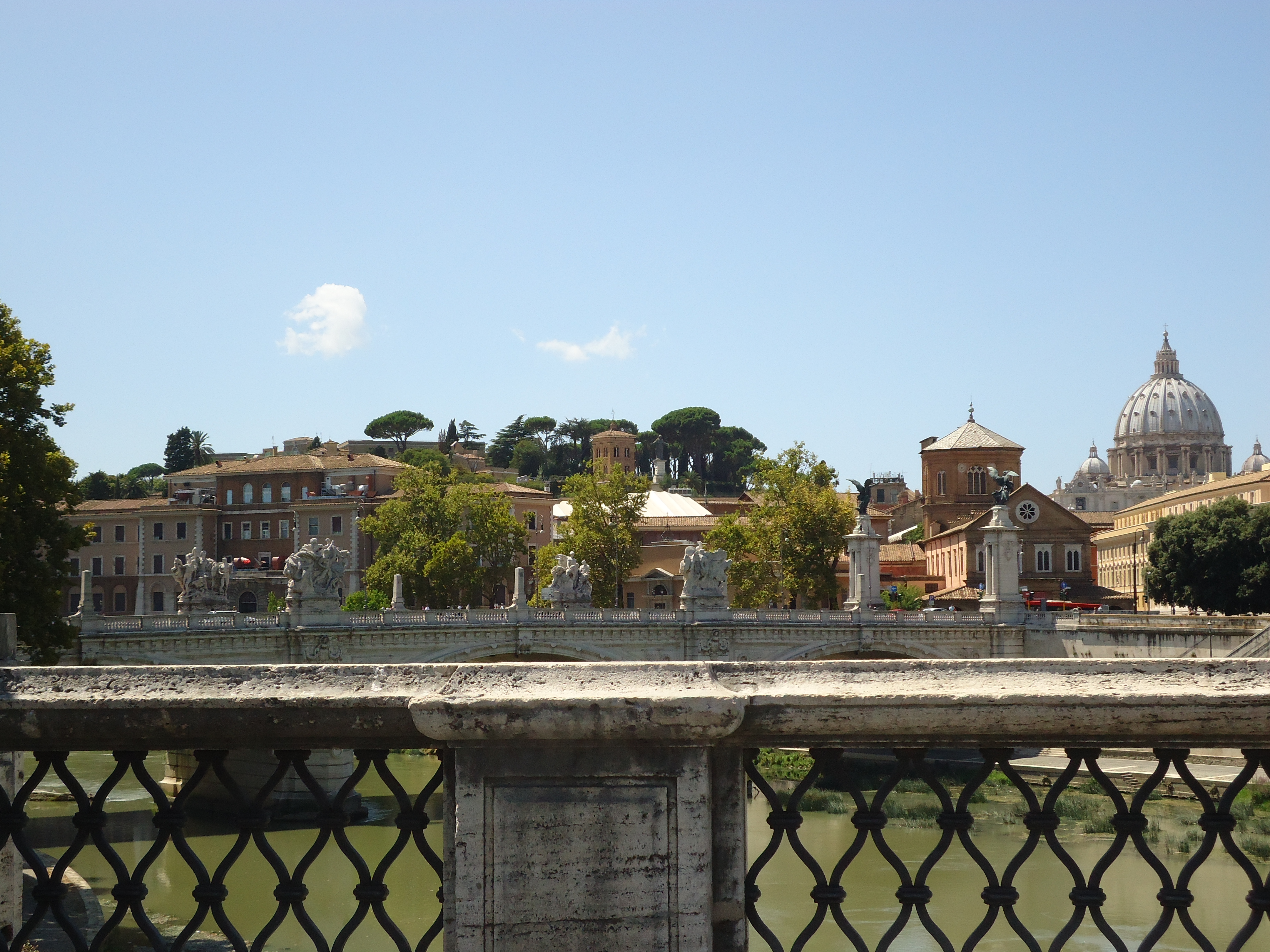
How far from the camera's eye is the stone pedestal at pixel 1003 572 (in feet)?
133

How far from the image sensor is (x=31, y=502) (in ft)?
72.8

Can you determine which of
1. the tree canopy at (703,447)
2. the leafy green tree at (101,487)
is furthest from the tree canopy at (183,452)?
the tree canopy at (703,447)

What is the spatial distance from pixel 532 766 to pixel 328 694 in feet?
1.64

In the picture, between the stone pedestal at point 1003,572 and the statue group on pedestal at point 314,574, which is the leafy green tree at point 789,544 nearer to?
the stone pedestal at point 1003,572

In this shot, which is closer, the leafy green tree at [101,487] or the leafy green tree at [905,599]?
the leafy green tree at [905,599]

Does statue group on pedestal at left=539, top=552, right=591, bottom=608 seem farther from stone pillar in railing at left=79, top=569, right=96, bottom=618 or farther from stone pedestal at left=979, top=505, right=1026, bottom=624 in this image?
stone pillar in railing at left=79, top=569, right=96, bottom=618

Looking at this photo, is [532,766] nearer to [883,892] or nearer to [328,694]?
[328,694]

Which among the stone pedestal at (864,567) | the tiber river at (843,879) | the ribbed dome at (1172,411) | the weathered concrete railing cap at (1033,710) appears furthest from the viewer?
the ribbed dome at (1172,411)

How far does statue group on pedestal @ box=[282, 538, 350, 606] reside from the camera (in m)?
33.9

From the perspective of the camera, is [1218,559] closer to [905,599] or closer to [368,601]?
[905,599]

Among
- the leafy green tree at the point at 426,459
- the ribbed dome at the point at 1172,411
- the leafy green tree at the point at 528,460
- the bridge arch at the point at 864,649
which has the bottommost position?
the bridge arch at the point at 864,649

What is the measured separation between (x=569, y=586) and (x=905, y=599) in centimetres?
2367

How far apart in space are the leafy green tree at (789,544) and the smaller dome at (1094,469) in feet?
430

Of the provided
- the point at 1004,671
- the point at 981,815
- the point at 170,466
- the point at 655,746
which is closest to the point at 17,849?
the point at 655,746
